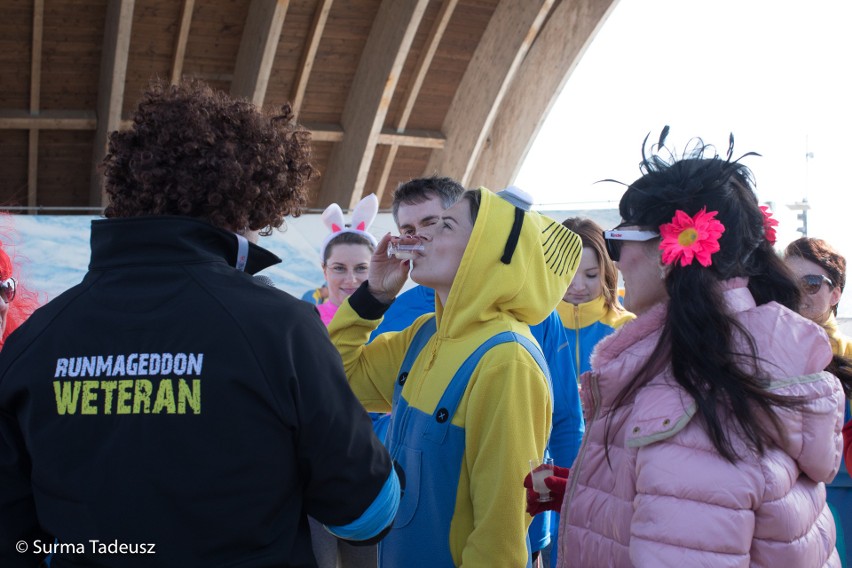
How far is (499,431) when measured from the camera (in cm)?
251

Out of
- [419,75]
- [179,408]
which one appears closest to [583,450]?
[179,408]

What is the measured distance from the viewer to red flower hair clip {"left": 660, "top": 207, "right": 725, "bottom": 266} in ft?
6.77

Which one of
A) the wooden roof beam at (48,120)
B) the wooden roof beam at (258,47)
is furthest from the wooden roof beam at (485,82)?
the wooden roof beam at (48,120)

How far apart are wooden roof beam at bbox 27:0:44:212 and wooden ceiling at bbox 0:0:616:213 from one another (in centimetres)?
3

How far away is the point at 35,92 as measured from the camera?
11.9m

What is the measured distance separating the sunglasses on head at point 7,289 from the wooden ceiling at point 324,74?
8.17 meters

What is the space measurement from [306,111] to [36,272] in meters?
7.56

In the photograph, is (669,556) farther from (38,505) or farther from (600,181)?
(38,505)

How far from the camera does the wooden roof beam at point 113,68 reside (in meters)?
10.9

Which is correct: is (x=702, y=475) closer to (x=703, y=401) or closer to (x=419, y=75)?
(x=703, y=401)

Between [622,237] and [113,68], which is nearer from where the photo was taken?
[622,237]

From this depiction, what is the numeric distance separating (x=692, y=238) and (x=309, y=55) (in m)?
11.8

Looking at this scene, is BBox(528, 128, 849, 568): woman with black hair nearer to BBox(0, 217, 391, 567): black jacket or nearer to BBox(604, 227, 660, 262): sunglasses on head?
BBox(604, 227, 660, 262): sunglasses on head

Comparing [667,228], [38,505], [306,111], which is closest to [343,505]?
[38,505]
